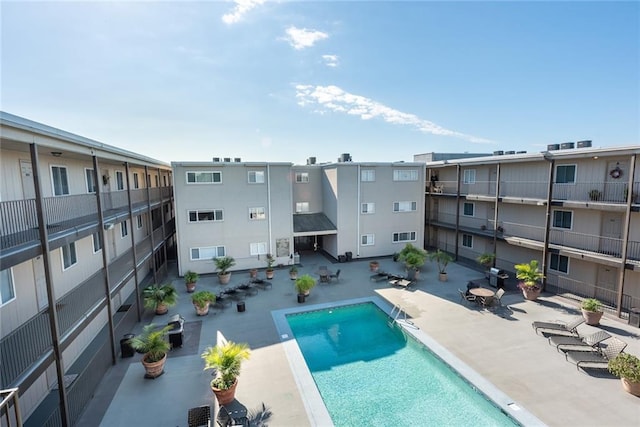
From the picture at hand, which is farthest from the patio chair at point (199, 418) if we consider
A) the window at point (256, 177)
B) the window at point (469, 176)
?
the window at point (469, 176)

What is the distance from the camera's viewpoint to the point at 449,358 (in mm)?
11453

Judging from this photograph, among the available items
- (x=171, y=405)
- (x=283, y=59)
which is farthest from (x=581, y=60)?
(x=171, y=405)

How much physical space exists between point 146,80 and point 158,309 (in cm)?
1155

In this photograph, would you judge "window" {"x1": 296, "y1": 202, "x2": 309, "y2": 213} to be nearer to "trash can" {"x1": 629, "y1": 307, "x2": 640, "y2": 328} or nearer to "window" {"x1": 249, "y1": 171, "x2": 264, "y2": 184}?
"window" {"x1": 249, "y1": 171, "x2": 264, "y2": 184}

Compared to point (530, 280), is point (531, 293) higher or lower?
lower

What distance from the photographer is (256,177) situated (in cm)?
2288

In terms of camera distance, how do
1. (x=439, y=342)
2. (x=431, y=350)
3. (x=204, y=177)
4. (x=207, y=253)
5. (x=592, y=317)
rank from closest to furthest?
(x=431, y=350)
(x=439, y=342)
(x=592, y=317)
(x=204, y=177)
(x=207, y=253)

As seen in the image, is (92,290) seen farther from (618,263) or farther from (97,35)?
(618,263)

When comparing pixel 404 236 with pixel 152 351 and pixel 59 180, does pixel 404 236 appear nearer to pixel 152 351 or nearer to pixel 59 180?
pixel 152 351

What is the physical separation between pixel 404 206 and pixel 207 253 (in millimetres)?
17081

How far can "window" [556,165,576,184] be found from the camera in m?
17.4

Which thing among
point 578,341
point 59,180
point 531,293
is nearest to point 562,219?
point 531,293

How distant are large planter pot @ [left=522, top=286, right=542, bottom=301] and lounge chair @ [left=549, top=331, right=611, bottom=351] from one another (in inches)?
172

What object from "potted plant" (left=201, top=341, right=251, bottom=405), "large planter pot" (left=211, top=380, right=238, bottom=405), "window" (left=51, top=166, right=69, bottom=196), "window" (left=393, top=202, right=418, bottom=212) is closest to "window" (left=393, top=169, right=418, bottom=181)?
"window" (left=393, top=202, right=418, bottom=212)
